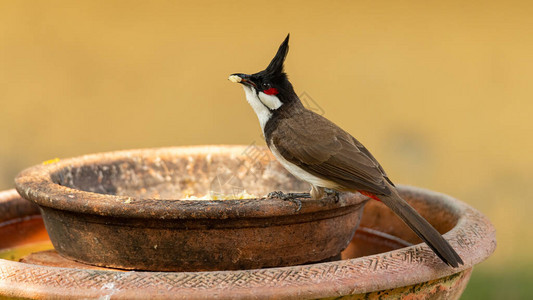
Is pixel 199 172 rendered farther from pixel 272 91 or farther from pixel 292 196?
pixel 292 196

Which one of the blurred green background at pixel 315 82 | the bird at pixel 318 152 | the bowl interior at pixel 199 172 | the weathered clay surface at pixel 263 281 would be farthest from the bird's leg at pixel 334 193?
the blurred green background at pixel 315 82

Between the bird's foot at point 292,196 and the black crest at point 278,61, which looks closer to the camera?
the bird's foot at point 292,196

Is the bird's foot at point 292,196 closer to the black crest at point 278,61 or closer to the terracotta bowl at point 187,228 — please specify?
the terracotta bowl at point 187,228

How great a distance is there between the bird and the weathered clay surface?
0.38ft

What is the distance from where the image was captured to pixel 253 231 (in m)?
2.34

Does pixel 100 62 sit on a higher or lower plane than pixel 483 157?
higher

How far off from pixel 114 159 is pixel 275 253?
126 cm

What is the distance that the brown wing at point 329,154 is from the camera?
2.47 m

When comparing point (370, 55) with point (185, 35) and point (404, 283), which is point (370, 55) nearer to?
point (185, 35)

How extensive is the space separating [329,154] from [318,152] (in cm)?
4

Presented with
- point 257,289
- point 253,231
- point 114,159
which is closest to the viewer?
point 257,289

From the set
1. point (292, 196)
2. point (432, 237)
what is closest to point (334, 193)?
point (292, 196)

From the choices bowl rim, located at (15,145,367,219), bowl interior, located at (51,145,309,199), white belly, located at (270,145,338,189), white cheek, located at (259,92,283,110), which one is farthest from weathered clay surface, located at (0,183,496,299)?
bowl interior, located at (51,145,309,199)

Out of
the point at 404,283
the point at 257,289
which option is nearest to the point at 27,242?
the point at 257,289
